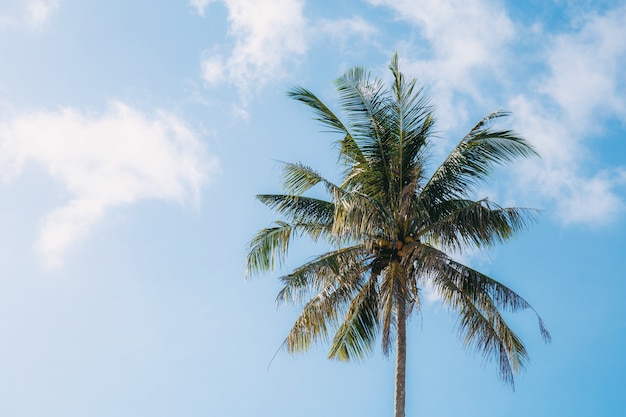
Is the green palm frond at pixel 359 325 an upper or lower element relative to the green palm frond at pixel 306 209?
lower

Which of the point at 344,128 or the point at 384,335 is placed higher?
the point at 344,128

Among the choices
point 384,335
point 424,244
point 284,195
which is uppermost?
point 284,195

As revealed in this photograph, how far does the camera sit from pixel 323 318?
18594 mm

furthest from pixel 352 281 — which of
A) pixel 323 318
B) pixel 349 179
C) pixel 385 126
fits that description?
pixel 385 126

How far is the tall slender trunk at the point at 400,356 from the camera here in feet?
58.0

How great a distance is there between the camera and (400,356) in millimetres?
18047

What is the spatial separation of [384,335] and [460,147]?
419cm

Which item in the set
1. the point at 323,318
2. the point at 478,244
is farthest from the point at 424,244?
the point at 323,318

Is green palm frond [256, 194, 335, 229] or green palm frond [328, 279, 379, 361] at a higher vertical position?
green palm frond [256, 194, 335, 229]

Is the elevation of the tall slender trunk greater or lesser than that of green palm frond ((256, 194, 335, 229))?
lesser

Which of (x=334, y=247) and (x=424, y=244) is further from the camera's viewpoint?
(x=334, y=247)

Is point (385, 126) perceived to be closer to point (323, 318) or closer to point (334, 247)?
point (334, 247)

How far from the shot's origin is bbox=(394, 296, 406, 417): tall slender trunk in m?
17.7

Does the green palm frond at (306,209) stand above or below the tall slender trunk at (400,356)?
above
